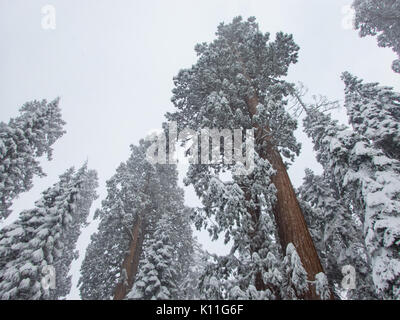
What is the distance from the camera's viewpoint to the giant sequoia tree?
215 inches

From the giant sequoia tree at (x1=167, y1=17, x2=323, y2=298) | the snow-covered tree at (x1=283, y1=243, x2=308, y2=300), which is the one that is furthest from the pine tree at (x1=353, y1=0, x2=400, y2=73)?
the snow-covered tree at (x1=283, y1=243, x2=308, y2=300)

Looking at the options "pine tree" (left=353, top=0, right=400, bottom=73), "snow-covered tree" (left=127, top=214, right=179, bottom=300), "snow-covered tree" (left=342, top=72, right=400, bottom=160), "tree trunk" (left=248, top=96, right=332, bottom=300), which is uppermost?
"pine tree" (left=353, top=0, right=400, bottom=73)

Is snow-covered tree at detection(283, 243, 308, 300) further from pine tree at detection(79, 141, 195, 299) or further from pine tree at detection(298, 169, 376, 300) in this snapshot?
pine tree at detection(79, 141, 195, 299)

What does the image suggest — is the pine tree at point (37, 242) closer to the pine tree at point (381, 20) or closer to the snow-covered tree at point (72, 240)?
the snow-covered tree at point (72, 240)

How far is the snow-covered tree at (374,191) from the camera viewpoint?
475cm

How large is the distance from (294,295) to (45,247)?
950 centimetres

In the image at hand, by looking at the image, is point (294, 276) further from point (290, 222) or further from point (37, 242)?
point (37, 242)

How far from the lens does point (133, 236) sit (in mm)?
14133

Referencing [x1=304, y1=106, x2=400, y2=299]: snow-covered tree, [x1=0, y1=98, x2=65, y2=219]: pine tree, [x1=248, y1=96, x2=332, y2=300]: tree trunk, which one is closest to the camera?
[x1=304, y1=106, x2=400, y2=299]: snow-covered tree

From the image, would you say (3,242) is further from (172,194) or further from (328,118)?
(328,118)

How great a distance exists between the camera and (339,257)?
8297mm

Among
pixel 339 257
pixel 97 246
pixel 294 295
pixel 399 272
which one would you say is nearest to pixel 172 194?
pixel 97 246

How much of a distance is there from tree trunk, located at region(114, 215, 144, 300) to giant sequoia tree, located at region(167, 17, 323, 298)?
25.7 ft

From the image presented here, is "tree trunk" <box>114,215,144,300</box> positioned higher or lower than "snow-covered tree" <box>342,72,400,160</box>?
lower
